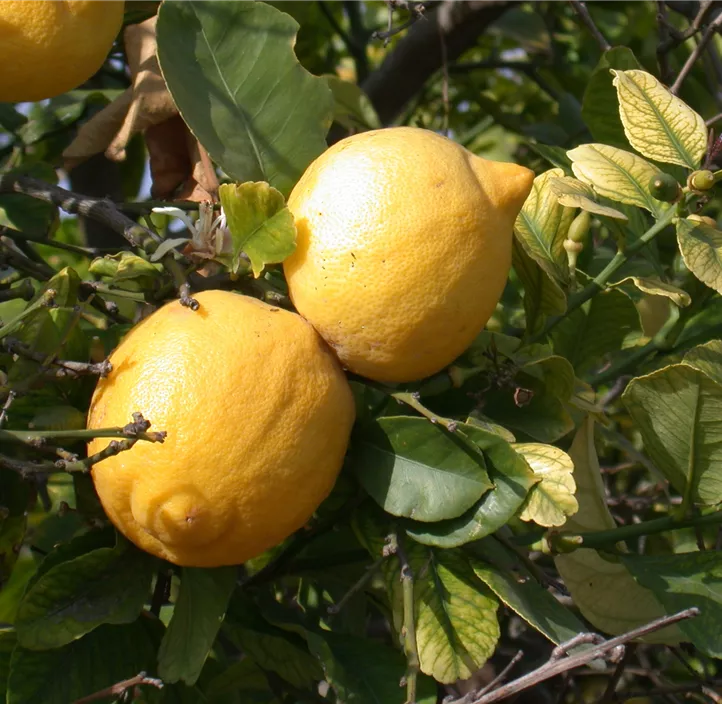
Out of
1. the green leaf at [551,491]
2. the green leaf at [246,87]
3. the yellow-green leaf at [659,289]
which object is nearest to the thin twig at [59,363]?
the green leaf at [246,87]

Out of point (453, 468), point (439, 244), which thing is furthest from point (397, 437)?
point (439, 244)

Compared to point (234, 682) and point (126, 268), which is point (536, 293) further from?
point (234, 682)

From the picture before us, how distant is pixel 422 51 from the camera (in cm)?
165

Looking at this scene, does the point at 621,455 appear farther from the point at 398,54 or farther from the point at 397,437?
the point at 397,437

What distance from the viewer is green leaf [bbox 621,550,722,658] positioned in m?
0.90

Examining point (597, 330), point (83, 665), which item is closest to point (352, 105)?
point (597, 330)

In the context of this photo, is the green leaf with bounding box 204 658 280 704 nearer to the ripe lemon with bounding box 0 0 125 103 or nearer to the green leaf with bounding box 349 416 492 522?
the green leaf with bounding box 349 416 492 522

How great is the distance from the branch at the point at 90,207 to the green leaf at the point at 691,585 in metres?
0.56

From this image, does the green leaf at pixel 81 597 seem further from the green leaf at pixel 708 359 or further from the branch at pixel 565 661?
Answer: the green leaf at pixel 708 359

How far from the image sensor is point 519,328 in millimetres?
1288

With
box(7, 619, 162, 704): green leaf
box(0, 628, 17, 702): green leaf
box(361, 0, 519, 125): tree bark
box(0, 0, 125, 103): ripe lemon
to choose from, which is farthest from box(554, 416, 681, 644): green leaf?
box(361, 0, 519, 125): tree bark

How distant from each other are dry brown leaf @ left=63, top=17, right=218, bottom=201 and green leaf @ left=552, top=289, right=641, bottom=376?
430 millimetres

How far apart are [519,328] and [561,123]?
57 centimetres

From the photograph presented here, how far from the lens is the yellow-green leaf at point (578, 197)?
0.87 metres
